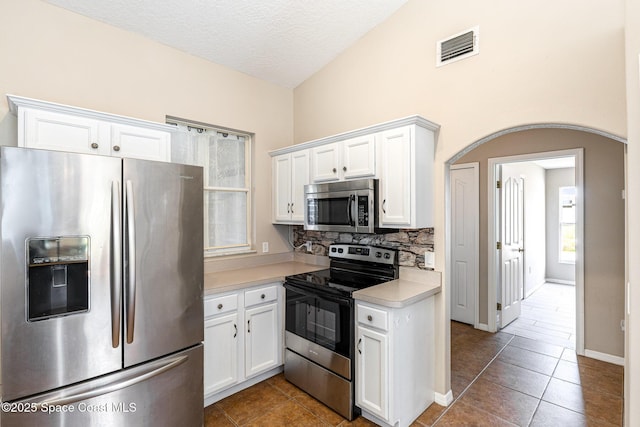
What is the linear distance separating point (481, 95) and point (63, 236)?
2845 mm

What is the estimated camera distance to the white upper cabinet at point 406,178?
2.38 meters

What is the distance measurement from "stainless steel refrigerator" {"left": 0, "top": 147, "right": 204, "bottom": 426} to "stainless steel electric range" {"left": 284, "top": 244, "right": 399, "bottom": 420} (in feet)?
3.02

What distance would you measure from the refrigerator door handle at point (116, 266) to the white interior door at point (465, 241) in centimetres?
407

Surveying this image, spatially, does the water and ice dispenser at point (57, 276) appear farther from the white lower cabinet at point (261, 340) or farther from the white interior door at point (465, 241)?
the white interior door at point (465, 241)

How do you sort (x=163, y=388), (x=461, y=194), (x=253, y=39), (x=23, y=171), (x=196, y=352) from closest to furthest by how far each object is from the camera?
(x=23, y=171) < (x=163, y=388) < (x=196, y=352) < (x=253, y=39) < (x=461, y=194)

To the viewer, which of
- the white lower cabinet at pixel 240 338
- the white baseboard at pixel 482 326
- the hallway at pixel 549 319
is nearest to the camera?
the white lower cabinet at pixel 240 338

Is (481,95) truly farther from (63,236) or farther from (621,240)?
(63,236)

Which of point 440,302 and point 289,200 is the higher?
point 289,200

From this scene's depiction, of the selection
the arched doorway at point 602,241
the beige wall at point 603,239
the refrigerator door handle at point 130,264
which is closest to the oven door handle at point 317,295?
the refrigerator door handle at point 130,264

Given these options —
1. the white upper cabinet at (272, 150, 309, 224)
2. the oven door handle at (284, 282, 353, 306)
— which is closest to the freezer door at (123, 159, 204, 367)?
the oven door handle at (284, 282, 353, 306)

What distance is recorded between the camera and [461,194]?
4398 mm

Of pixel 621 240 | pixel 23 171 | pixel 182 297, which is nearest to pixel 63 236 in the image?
pixel 23 171

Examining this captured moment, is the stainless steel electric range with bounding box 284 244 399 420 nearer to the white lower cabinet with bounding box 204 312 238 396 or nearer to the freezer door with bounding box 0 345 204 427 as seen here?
the white lower cabinet with bounding box 204 312 238 396

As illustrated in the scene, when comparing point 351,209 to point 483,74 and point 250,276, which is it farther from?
point 483,74
